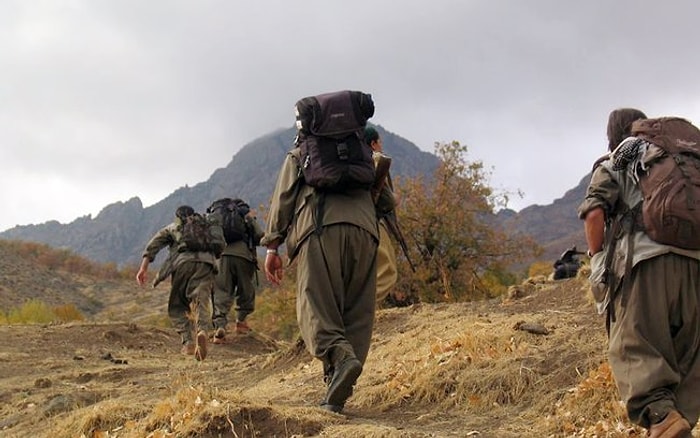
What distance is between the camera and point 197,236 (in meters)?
10.8

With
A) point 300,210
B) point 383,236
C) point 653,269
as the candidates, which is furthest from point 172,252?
point 653,269

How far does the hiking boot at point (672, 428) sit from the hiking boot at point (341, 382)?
1803 millimetres

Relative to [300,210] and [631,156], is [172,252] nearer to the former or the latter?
[300,210]

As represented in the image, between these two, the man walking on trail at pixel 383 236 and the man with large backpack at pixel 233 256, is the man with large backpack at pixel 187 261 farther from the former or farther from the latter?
the man walking on trail at pixel 383 236

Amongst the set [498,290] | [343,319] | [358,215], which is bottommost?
[498,290]

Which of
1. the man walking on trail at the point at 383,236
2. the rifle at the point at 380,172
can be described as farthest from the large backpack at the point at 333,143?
the man walking on trail at the point at 383,236

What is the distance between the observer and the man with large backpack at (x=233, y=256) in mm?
12445

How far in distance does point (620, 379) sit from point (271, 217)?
252cm

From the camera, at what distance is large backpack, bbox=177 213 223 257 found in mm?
10711

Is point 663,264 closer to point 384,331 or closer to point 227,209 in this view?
point 384,331

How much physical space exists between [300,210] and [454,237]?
62.9ft

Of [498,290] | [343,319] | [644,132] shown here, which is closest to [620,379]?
[644,132]

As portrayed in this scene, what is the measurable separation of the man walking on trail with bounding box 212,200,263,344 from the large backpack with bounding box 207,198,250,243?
16mm

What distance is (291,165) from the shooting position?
5355 mm
